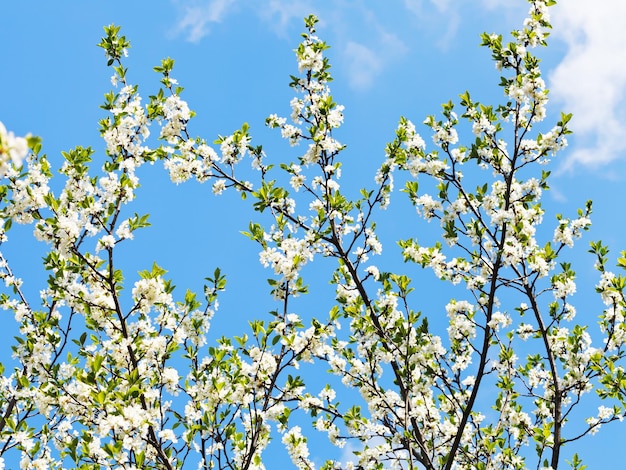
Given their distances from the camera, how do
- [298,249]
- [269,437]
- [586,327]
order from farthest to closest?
[586,327], [269,437], [298,249]

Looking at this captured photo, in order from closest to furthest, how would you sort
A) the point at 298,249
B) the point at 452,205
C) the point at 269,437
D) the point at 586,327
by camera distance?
the point at 298,249
the point at 269,437
the point at 452,205
the point at 586,327

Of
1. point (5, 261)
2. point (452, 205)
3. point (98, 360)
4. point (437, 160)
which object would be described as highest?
point (437, 160)

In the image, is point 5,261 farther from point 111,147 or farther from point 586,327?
point 586,327

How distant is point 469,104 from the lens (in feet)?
23.3

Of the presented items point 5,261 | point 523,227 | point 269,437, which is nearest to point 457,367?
point 523,227

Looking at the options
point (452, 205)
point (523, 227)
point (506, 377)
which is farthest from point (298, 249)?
point (506, 377)

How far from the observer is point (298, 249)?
6039 millimetres

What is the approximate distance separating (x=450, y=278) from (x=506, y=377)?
72.0 inches

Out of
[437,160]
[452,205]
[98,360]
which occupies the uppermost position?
[437,160]

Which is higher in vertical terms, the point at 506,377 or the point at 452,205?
the point at 452,205

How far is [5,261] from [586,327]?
8.04 m

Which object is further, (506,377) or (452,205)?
(506,377)

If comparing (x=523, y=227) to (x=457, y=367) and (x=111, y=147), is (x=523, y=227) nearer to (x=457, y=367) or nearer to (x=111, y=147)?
(x=457, y=367)

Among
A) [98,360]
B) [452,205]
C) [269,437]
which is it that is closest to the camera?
[98,360]
